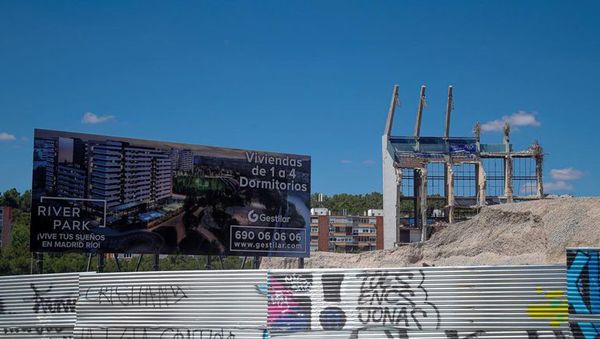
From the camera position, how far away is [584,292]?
10.7 meters

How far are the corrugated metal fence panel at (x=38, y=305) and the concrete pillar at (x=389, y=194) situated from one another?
55919mm

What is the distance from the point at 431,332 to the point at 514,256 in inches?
1032

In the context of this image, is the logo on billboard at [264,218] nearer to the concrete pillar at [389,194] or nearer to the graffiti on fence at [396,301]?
the graffiti on fence at [396,301]

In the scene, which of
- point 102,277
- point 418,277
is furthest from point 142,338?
point 418,277

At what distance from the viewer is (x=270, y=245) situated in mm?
27562

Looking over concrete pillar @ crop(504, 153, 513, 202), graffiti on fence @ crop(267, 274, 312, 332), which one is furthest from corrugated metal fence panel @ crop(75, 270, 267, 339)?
concrete pillar @ crop(504, 153, 513, 202)

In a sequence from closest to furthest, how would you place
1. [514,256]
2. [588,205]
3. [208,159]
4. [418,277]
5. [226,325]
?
1. [418,277]
2. [226,325]
3. [208,159]
4. [588,205]
5. [514,256]

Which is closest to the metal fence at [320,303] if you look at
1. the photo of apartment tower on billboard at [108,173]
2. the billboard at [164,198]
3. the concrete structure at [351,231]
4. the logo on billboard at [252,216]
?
the billboard at [164,198]

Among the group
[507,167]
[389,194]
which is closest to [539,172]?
[507,167]

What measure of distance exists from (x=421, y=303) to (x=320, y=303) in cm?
181

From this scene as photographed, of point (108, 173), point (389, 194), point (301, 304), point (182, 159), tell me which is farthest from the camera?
point (389, 194)

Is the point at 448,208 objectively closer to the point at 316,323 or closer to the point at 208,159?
the point at 208,159

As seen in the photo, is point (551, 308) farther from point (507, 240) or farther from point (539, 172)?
point (539, 172)

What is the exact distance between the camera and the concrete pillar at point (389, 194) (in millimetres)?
71125
